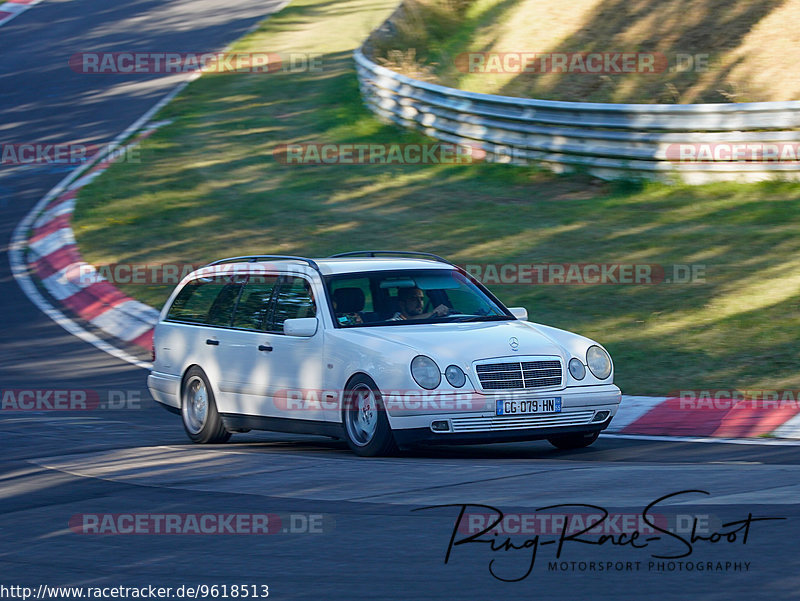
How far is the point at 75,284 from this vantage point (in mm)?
17469

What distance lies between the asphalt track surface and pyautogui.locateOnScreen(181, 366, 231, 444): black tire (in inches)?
7.6

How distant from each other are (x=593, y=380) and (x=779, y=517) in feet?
9.08

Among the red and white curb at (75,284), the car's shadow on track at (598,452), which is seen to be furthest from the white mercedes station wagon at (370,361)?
the red and white curb at (75,284)

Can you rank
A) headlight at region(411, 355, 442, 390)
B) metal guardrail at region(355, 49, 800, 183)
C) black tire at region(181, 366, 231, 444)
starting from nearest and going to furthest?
1. headlight at region(411, 355, 442, 390)
2. black tire at region(181, 366, 231, 444)
3. metal guardrail at region(355, 49, 800, 183)

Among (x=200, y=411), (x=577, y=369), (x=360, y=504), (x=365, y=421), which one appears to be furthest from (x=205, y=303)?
(x=360, y=504)

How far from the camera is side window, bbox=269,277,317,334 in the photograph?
9750mm

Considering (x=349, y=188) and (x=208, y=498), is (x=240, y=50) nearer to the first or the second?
(x=349, y=188)

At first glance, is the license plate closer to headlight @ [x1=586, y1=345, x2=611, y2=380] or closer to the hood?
the hood

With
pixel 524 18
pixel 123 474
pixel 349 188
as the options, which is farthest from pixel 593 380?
pixel 524 18

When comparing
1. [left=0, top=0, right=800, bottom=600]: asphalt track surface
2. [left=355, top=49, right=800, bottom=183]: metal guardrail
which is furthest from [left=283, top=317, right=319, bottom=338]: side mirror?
[left=355, top=49, right=800, bottom=183]: metal guardrail

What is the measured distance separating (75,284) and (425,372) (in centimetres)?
1019

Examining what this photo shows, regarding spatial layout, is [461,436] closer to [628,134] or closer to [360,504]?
[360,504]

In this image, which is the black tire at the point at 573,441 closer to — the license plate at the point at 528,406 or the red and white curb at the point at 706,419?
the license plate at the point at 528,406

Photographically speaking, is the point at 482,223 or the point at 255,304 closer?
the point at 255,304
